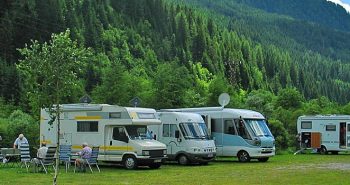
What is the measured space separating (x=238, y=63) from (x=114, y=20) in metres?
35.5

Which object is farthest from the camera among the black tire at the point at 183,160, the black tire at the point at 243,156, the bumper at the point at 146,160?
the black tire at the point at 243,156

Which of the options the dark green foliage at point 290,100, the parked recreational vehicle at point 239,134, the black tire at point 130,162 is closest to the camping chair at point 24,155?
the black tire at point 130,162

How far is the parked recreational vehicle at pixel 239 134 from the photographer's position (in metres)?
32.2

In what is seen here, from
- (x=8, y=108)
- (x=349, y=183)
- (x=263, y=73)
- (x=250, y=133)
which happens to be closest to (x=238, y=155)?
(x=250, y=133)

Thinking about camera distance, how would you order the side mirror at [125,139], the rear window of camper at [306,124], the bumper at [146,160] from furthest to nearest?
the rear window of camper at [306,124] → the side mirror at [125,139] → the bumper at [146,160]

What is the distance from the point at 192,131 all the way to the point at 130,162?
4.53 m

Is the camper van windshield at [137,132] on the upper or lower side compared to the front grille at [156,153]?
upper

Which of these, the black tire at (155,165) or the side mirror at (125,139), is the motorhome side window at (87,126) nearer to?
the side mirror at (125,139)

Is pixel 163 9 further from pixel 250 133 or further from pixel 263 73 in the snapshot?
pixel 250 133

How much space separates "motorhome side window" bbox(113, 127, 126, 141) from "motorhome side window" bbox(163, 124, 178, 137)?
155 inches

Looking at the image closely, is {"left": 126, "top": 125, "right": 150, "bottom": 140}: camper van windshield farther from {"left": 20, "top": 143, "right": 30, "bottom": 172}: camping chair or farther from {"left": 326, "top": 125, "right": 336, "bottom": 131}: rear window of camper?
{"left": 326, "top": 125, "right": 336, "bottom": 131}: rear window of camper

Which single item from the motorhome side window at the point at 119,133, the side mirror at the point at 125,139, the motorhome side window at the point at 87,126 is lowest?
the side mirror at the point at 125,139

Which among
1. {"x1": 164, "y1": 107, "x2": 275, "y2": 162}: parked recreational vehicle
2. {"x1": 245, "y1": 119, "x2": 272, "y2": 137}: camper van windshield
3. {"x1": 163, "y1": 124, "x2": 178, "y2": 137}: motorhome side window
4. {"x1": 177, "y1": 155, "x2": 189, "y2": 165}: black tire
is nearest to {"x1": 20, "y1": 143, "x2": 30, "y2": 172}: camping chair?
{"x1": 163, "y1": 124, "x2": 178, "y2": 137}: motorhome side window

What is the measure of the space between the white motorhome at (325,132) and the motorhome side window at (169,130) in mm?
16560
